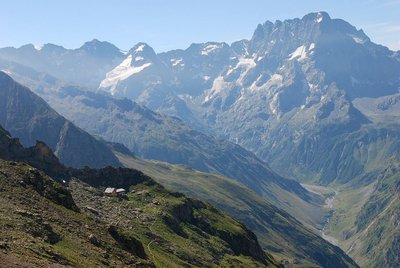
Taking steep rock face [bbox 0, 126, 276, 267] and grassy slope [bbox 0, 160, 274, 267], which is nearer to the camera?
grassy slope [bbox 0, 160, 274, 267]

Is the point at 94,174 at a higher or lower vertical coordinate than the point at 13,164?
lower

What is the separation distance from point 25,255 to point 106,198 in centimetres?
9612

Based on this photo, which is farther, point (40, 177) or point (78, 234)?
point (40, 177)

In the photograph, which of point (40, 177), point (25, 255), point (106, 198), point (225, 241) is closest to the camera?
point (25, 255)

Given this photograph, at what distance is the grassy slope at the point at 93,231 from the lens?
69188 mm

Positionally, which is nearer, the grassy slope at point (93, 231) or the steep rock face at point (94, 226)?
the grassy slope at point (93, 231)

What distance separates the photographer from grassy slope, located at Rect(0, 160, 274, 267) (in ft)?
227

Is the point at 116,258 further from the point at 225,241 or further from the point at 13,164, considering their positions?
the point at 225,241

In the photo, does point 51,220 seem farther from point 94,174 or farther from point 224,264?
point 94,174

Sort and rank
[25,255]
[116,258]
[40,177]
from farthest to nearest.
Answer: [40,177] → [116,258] → [25,255]

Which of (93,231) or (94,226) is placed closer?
(93,231)

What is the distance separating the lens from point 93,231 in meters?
89.4

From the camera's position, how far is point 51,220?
84875 mm

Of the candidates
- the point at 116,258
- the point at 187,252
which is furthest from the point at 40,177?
the point at 187,252
